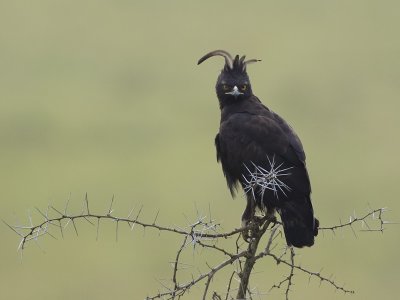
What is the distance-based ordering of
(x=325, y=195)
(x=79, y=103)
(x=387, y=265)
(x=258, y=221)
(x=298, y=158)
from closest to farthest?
(x=258, y=221) < (x=298, y=158) < (x=387, y=265) < (x=325, y=195) < (x=79, y=103)

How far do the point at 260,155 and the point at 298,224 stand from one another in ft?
2.47

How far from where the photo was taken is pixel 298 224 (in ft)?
25.5

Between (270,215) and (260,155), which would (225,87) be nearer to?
(260,155)

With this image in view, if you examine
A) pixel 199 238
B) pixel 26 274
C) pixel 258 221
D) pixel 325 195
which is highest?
pixel 325 195

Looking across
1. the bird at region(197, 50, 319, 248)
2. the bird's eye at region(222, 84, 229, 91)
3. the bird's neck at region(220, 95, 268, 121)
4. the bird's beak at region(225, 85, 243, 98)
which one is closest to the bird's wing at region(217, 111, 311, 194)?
the bird at region(197, 50, 319, 248)

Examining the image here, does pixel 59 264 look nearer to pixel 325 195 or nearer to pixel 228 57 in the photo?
pixel 325 195

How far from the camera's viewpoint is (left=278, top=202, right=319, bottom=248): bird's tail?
7.70m

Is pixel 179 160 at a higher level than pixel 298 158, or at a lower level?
higher

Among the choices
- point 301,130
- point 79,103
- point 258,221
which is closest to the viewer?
point 258,221

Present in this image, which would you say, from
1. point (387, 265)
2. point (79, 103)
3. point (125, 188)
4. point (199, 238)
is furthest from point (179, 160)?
point (199, 238)

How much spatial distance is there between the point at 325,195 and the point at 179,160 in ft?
15.0

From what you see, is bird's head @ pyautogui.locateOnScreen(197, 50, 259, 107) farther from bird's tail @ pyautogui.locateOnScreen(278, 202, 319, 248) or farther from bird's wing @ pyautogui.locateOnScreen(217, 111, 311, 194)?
bird's tail @ pyautogui.locateOnScreen(278, 202, 319, 248)

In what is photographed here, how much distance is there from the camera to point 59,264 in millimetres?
22312

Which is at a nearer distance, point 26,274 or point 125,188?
point 26,274
